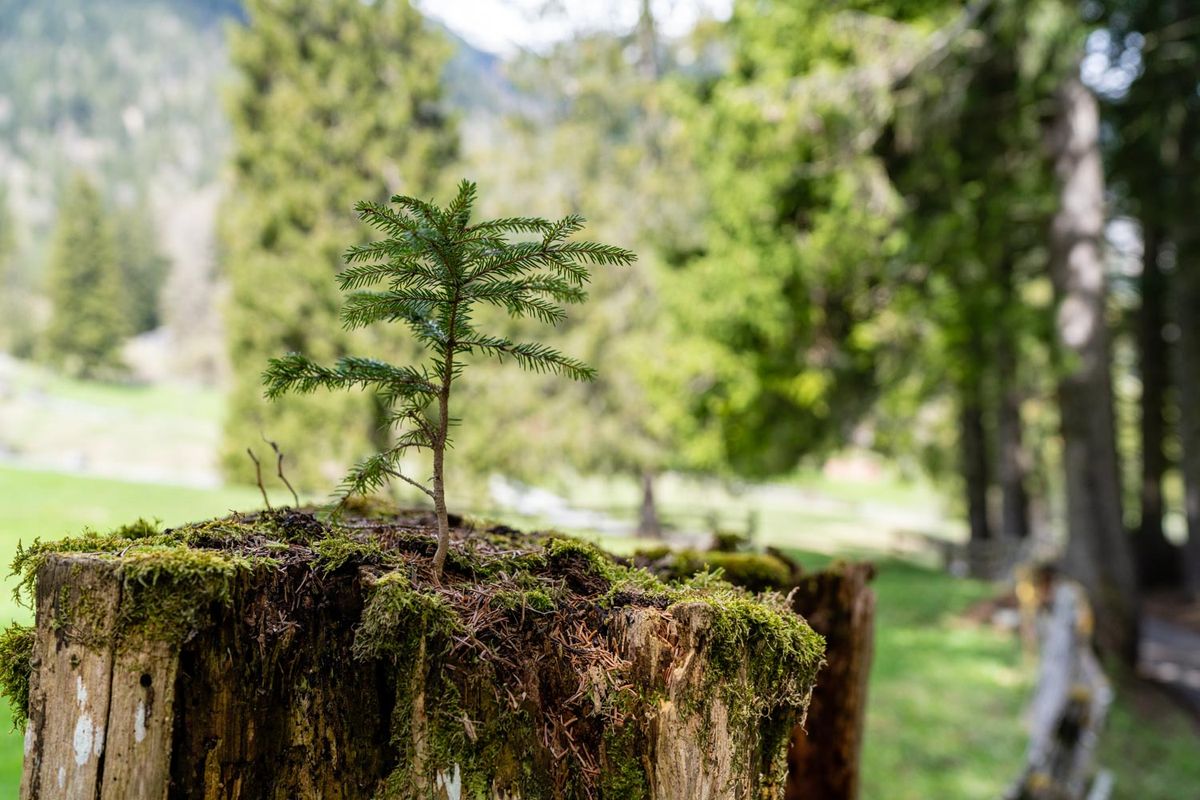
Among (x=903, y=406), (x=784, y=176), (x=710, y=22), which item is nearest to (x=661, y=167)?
(x=710, y=22)

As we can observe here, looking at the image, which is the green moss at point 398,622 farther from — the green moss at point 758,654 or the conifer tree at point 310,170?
the conifer tree at point 310,170

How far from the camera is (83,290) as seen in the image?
131 ft

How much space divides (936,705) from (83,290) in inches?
1706

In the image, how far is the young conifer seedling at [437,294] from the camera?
1396mm

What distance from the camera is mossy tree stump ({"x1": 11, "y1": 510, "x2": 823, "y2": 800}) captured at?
1.24 metres

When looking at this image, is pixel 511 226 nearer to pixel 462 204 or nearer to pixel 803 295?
pixel 462 204

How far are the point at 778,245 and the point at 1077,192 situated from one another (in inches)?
147

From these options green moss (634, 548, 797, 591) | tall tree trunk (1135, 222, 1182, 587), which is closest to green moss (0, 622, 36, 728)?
green moss (634, 548, 797, 591)

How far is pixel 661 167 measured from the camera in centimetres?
1859

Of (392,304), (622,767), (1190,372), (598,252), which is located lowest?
(622,767)

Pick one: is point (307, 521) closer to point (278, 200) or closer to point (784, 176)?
point (784, 176)

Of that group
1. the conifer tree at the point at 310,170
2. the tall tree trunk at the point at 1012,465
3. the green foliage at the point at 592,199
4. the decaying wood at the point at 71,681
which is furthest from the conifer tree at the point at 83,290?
the decaying wood at the point at 71,681

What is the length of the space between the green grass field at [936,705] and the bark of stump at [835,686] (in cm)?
365

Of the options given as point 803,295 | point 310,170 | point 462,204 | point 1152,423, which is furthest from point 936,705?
point 310,170
